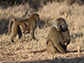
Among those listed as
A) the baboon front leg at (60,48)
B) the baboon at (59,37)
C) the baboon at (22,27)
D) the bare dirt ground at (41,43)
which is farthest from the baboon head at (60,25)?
the baboon at (22,27)

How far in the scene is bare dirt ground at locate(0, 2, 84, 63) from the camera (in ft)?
17.0

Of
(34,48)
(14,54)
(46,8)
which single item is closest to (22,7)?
(46,8)

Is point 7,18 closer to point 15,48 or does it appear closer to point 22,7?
point 22,7

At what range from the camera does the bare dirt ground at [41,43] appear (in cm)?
517

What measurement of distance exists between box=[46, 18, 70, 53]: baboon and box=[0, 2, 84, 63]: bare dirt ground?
0.67 ft

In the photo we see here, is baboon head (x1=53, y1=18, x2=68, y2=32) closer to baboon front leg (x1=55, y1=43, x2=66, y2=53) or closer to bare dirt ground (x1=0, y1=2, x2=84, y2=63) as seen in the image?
baboon front leg (x1=55, y1=43, x2=66, y2=53)

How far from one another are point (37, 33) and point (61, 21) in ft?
13.4

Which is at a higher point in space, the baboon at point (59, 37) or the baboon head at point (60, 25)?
the baboon head at point (60, 25)

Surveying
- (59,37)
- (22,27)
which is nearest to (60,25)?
(59,37)

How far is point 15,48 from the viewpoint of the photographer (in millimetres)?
6578

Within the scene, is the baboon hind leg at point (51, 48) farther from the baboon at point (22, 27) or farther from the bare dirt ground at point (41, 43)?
the baboon at point (22, 27)

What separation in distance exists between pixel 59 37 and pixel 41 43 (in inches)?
81.5

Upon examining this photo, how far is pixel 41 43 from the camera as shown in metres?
7.43

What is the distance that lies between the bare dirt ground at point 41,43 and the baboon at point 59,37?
0.20m
